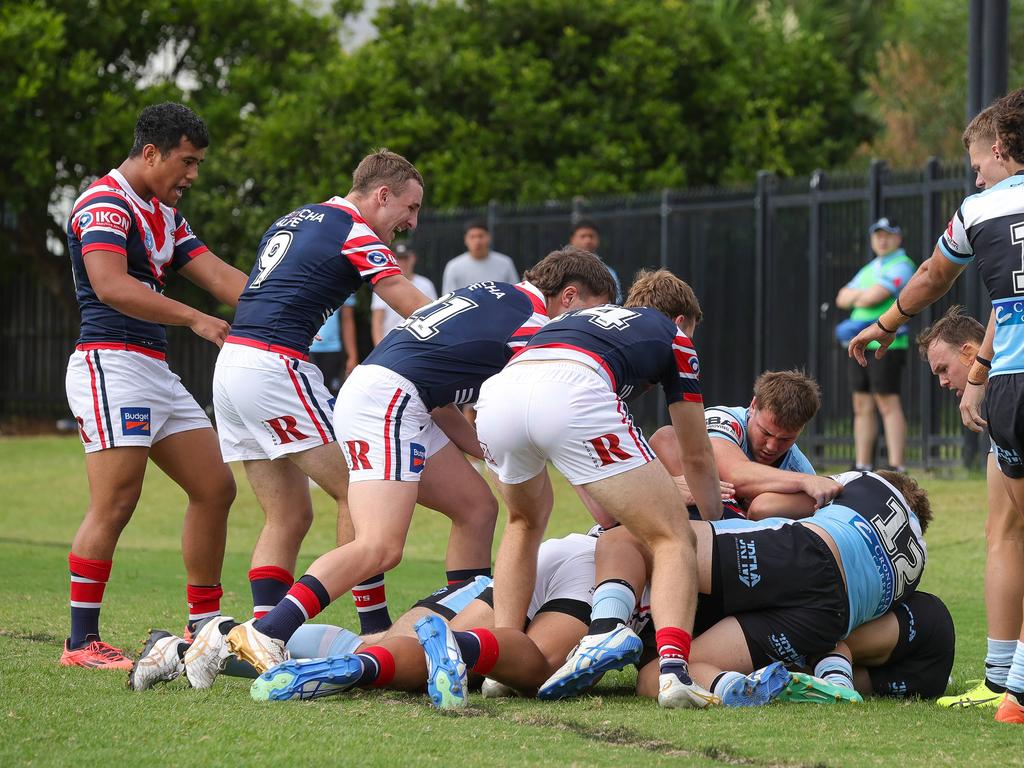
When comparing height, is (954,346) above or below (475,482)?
above

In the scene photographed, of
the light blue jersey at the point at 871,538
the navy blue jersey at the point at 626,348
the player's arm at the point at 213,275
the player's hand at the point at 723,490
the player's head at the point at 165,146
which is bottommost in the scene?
the light blue jersey at the point at 871,538

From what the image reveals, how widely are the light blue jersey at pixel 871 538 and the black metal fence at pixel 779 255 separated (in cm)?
694

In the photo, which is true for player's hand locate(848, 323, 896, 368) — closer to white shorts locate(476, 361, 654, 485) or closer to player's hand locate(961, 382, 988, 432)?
player's hand locate(961, 382, 988, 432)

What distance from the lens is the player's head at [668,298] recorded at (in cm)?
598

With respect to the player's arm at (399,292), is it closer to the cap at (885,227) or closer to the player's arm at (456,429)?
the player's arm at (456,429)

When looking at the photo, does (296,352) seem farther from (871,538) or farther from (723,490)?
(871,538)

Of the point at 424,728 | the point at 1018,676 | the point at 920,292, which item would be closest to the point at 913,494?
the point at 920,292

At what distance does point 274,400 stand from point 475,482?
0.94 meters

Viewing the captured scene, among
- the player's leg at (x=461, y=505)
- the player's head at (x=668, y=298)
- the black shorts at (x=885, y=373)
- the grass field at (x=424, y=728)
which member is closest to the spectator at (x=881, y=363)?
the black shorts at (x=885, y=373)

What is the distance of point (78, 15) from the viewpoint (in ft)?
70.5

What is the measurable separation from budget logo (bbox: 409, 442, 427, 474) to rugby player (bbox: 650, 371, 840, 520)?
1.00m

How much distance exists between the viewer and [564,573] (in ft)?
18.6

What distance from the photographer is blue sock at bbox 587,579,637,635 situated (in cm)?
510

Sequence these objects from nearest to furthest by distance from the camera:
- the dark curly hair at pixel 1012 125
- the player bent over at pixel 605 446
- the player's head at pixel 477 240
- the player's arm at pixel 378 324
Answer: the dark curly hair at pixel 1012 125, the player bent over at pixel 605 446, the player's head at pixel 477 240, the player's arm at pixel 378 324
